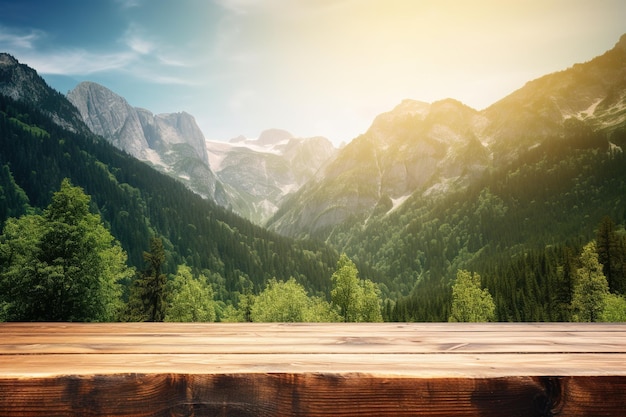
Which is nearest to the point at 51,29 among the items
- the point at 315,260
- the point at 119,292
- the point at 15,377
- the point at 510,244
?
the point at 119,292

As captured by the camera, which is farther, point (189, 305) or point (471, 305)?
point (471, 305)

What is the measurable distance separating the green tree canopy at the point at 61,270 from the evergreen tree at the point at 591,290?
66.1m

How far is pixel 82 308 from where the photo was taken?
976 inches

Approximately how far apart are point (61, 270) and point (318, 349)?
1038 inches

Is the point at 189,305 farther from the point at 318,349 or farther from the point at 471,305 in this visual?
the point at 318,349

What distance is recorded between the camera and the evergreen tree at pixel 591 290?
5500cm

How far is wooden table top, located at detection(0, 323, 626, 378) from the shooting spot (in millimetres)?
1683

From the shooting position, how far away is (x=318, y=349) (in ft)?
7.16

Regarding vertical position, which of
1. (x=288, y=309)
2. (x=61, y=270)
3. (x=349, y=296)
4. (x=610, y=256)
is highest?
(x=61, y=270)

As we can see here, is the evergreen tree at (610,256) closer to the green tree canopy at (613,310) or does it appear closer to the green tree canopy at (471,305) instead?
the green tree canopy at (613,310)

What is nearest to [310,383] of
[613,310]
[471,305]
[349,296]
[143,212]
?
[349,296]

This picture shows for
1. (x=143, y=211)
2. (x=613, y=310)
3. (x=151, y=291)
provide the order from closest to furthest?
(x=151, y=291) < (x=613, y=310) < (x=143, y=211)

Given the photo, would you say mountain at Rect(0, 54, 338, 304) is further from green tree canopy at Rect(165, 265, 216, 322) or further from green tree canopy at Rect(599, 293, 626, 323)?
green tree canopy at Rect(599, 293, 626, 323)

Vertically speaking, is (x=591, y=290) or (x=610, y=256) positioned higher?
(x=610, y=256)
